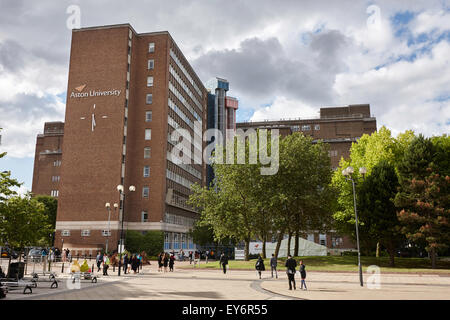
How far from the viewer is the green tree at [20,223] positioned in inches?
1177

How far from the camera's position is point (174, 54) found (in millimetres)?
77625

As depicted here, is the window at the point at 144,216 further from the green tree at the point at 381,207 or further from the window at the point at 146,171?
the green tree at the point at 381,207

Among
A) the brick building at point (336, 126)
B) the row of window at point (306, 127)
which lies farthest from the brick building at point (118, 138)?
the row of window at point (306, 127)

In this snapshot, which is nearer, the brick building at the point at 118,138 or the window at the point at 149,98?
the brick building at the point at 118,138

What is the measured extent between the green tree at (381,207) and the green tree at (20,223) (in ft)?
108

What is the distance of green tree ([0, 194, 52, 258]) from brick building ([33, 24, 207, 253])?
30267 millimetres

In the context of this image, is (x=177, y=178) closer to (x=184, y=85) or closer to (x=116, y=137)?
(x=116, y=137)

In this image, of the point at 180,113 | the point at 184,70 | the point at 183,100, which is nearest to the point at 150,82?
the point at 180,113

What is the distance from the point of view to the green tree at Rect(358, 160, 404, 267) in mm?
41562

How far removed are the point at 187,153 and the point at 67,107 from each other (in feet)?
90.6

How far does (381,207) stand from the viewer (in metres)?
41.8

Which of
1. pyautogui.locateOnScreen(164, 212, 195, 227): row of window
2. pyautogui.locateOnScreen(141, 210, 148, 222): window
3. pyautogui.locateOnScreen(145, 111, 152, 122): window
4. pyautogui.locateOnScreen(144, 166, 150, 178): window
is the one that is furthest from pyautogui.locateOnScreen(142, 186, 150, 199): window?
pyautogui.locateOnScreen(145, 111, 152, 122): window

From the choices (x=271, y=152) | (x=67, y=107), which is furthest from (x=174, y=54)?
(x=271, y=152)
